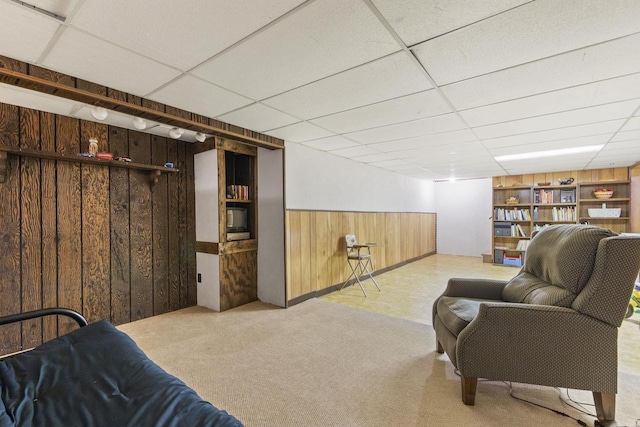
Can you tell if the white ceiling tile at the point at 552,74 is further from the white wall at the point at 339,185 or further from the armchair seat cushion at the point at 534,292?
the white wall at the point at 339,185

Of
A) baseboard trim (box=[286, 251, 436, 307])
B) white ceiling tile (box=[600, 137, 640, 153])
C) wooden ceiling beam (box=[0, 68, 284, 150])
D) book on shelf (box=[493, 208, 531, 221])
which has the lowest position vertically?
baseboard trim (box=[286, 251, 436, 307])

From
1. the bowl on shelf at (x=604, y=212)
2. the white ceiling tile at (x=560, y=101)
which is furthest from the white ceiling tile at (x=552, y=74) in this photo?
the bowl on shelf at (x=604, y=212)

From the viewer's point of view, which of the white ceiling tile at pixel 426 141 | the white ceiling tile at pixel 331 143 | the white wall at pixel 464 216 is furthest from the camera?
the white wall at pixel 464 216

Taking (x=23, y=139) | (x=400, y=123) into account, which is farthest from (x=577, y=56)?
(x=23, y=139)

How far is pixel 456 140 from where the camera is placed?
376 cm

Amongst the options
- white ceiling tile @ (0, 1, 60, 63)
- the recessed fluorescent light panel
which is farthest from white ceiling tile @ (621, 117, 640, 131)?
white ceiling tile @ (0, 1, 60, 63)

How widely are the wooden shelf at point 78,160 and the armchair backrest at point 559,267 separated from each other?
3.61 m

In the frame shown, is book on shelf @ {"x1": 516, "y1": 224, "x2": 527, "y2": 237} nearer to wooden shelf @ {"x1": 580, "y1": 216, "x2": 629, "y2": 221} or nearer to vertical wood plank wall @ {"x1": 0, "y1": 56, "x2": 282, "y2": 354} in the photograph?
wooden shelf @ {"x1": 580, "y1": 216, "x2": 629, "y2": 221}

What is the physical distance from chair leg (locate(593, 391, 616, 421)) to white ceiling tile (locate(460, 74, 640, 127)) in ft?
6.75

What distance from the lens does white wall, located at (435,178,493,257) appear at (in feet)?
25.1

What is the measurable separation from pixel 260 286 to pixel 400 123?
270cm

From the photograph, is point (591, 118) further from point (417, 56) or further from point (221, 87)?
point (221, 87)

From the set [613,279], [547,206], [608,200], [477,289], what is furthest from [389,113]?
[608,200]

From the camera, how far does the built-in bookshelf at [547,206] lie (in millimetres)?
5891
